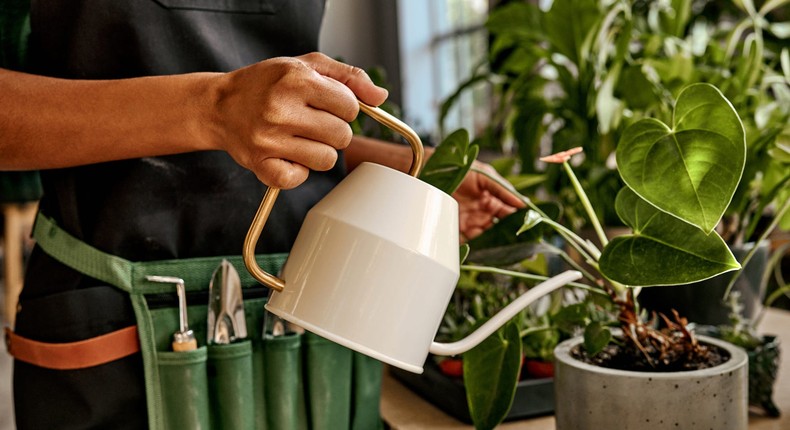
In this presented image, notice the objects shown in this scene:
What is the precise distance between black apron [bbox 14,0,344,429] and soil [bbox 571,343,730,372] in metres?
0.40

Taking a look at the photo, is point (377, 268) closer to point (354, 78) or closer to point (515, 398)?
point (354, 78)

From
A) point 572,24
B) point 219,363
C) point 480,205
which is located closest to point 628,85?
point 572,24

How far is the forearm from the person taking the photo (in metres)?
0.68

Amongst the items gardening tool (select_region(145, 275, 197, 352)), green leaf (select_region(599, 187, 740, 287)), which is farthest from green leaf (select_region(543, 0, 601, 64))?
gardening tool (select_region(145, 275, 197, 352))

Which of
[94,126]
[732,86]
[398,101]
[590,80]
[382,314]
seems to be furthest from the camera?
[398,101]

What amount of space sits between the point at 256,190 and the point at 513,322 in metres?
0.34

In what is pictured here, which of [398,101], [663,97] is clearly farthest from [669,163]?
[398,101]

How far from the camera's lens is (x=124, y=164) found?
0.85 meters

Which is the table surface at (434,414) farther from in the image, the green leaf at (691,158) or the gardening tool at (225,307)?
the green leaf at (691,158)

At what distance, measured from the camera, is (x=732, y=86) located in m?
1.19

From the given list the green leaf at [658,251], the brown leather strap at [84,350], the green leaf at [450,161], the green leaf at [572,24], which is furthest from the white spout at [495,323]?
the green leaf at [572,24]

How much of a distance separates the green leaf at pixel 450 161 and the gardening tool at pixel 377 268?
7.2 inches

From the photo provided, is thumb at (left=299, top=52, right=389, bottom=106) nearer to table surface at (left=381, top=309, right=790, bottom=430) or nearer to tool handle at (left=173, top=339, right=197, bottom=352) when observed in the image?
tool handle at (left=173, top=339, right=197, bottom=352)

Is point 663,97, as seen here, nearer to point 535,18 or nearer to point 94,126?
point 535,18
